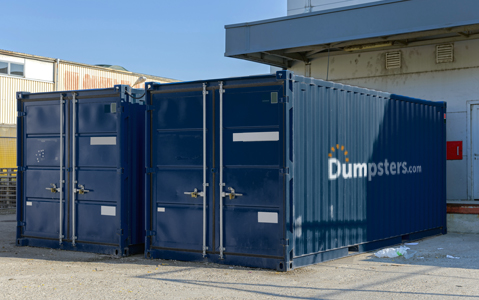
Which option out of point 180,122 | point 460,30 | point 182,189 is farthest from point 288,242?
point 460,30

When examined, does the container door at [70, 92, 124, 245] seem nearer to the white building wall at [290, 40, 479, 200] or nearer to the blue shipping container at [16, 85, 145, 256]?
the blue shipping container at [16, 85, 145, 256]

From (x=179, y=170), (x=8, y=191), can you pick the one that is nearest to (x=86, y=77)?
(x=8, y=191)

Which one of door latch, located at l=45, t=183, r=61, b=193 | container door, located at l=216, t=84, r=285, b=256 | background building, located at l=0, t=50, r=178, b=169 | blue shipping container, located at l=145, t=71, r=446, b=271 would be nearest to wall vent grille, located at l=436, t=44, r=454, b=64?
blue shipping container, located at l=145, t=71, r=446, b=271

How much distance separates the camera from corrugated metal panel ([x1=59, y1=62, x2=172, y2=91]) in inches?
1438

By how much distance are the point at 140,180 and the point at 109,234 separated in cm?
109

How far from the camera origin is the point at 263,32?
15602 mm

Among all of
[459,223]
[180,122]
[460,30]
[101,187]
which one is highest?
[460,30]

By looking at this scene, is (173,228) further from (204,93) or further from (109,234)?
(204,93)

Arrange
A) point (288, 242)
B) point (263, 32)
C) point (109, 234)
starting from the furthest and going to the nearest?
1. point (263, 32)
2. point (109, 234)
3. point (288, 242)

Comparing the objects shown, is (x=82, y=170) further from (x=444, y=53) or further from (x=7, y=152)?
(x=7, y=152)

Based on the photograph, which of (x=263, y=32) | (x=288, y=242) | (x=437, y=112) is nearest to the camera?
(x=288, y=242)

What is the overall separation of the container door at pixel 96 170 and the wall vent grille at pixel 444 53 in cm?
849

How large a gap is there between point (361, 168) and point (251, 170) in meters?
2.53

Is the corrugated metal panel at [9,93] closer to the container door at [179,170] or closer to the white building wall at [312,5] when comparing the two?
the white building wall at [312,5]
